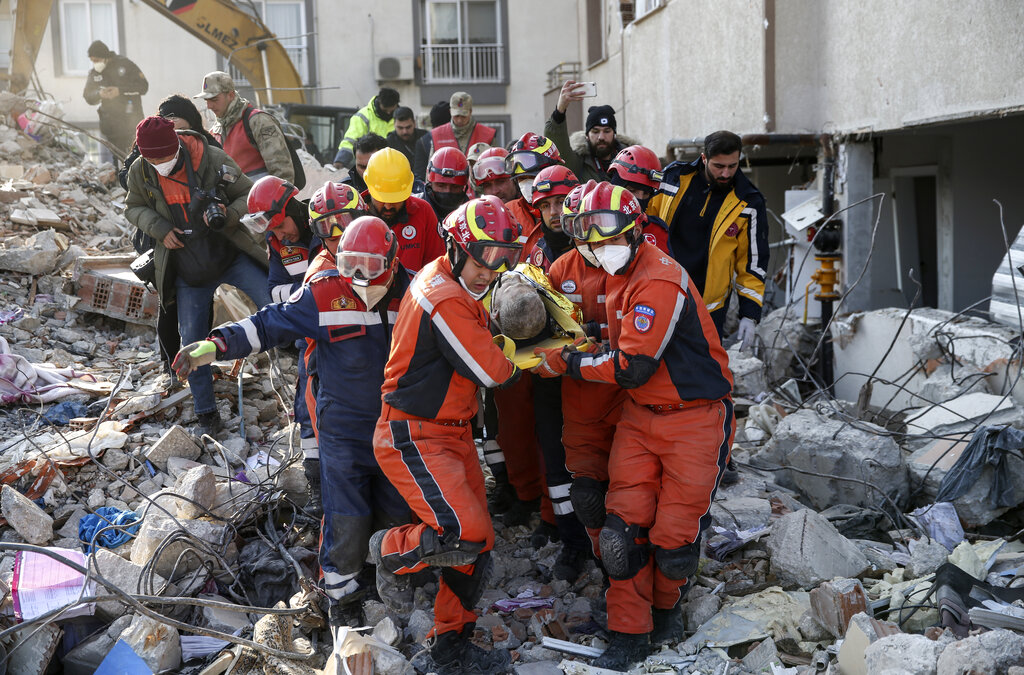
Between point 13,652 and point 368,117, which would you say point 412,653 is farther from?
point 368,117

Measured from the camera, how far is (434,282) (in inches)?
159

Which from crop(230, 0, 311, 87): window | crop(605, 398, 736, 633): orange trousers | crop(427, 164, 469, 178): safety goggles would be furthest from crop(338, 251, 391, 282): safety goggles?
crop(230, 0, 311, 87): window

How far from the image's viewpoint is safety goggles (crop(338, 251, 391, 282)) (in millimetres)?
4152

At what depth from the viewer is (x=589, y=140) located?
639 cm

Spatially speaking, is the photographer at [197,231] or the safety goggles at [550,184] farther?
the photographer at [197,231]

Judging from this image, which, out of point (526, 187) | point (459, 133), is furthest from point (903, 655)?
point (459, 133)

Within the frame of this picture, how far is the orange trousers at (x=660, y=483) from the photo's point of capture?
4133 millimetres

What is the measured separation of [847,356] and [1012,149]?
2351 mm

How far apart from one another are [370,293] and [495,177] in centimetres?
163

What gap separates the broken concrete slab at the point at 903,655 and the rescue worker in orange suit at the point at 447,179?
3.29 meters

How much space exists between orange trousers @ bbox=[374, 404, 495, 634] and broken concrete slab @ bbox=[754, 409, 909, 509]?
2878mm

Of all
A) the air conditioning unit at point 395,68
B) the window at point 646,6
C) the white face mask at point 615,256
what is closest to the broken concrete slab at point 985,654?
the white face mask at point 615,256

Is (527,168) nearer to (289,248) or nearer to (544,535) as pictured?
(289,248)

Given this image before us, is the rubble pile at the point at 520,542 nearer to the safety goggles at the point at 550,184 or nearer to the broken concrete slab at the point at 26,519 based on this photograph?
the broken concrete slab at the point at 26,519
